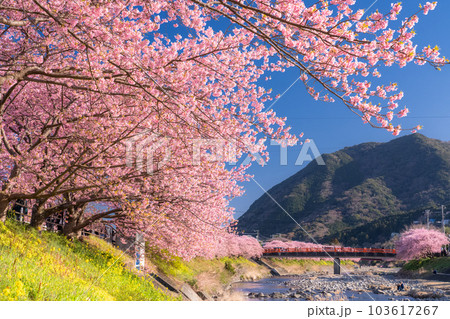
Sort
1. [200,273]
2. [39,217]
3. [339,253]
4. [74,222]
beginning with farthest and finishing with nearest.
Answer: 1. [339,253]
2. [200,273]
3. [74,222]
4. [39,217]

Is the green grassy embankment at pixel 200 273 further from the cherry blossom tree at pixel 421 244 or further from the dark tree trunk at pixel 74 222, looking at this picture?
the cherry blossom tree at pixel 421 244

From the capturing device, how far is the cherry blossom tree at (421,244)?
58438mm

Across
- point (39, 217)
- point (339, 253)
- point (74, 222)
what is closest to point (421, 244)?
point (339, 253)

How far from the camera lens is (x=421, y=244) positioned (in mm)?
59062

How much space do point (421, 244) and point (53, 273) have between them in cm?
6140

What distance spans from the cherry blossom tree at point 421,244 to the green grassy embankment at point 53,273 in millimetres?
55213

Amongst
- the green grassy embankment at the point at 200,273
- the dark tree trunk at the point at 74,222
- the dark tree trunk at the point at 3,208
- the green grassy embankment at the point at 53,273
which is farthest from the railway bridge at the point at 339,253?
the dark tree trunk at the point at 3,208

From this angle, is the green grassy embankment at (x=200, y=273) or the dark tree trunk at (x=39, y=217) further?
the green grassy embankment at (x=200, y=273)

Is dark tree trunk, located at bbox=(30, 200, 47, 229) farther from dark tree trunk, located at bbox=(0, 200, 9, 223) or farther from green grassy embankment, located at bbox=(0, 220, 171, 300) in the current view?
dark tree trunk, located at bbox=(0, 200, 9, 223)

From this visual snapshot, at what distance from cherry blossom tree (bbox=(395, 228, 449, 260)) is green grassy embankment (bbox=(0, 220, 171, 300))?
5521 cm

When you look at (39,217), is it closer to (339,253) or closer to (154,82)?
(154,82)

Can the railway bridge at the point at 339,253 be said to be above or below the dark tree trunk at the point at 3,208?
below

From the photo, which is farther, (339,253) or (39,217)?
(339,253)

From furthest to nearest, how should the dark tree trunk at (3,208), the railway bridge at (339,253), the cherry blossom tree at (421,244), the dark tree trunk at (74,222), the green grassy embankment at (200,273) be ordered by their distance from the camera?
the railway bridge at (339,253)
the cherry blossom tree at (421,244)
the green grassy embankment at (200,273)
the dark tree trunk at (74,222)
the dark tree trunk at (3,208)
